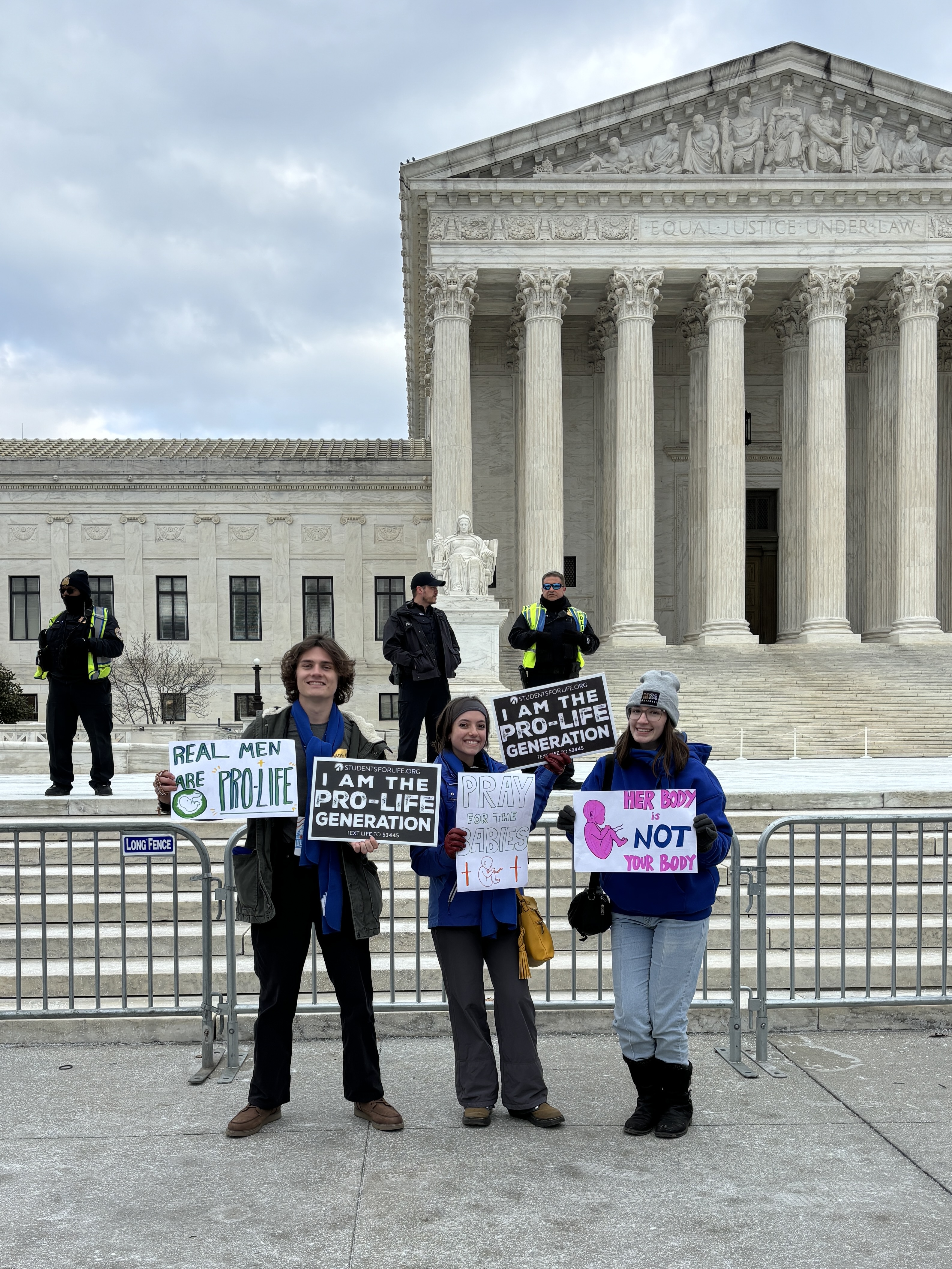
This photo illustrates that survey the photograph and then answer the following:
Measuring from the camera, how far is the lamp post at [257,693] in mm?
37903

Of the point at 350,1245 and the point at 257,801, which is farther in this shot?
the point at 257,801

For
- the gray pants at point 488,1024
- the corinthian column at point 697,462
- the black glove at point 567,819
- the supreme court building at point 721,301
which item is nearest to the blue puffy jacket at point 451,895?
the gray pants at point 488,1024

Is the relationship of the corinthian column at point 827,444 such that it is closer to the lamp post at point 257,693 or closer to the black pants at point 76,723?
the lamp post at point 257,693

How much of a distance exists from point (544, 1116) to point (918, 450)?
102ft

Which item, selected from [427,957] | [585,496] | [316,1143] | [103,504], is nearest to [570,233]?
[585,496]

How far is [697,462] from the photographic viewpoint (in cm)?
3522

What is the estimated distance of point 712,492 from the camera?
32906 mm

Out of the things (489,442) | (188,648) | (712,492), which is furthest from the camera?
(188,648)

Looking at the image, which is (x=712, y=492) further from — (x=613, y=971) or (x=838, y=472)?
(x=613, y=971)

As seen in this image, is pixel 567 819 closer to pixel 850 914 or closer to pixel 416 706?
pixel 850 914

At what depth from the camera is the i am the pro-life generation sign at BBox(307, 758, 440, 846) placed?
5.46m

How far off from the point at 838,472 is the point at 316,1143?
3083 centimetres

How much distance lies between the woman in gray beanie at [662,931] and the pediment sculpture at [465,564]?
2032cm

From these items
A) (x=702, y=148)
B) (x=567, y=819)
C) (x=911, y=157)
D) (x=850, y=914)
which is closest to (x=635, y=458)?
(x=702, y=148)
